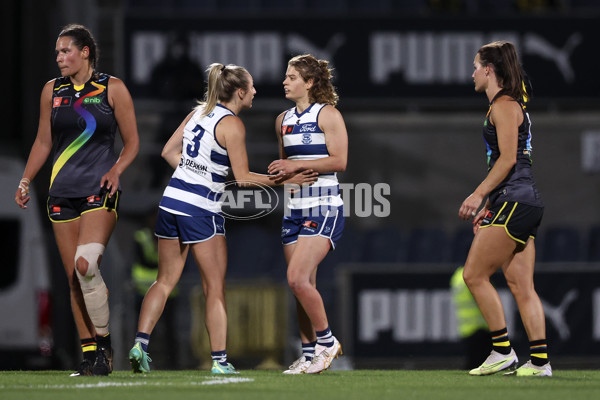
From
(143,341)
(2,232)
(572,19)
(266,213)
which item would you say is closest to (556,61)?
(572,19)

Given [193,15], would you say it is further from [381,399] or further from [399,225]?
[381,399]

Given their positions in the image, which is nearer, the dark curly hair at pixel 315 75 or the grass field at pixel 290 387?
the grass field at pixel 290 387

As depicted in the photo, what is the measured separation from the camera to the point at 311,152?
26.5ft

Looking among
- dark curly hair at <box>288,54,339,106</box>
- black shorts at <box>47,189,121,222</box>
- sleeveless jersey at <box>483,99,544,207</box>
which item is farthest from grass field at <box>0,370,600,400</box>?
dark curly hair at <box>288,54,339,106</box>

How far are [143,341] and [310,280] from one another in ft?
3.90

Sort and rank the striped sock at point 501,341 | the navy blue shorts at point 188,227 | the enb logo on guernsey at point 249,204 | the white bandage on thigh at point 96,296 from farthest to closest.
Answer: the enb logo on guernsey at point 249,204 < the navy blue shorts at point 188,227 < the striped sock at point 501,341 < the white bandage on thigh at point 96,296

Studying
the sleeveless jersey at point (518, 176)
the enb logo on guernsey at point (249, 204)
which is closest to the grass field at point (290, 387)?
the sleeveless jersey at point (518, 176)

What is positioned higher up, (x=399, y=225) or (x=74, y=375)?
(x=399, y=225)

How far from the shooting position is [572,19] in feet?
53.2

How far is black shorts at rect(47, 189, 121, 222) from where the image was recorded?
7.61 metres

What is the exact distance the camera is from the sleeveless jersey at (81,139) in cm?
762

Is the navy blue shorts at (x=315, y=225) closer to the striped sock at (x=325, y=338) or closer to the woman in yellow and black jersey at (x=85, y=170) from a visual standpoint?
the striped sock at (x=325, y=338)

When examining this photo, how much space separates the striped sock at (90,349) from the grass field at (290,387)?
0.19 meters

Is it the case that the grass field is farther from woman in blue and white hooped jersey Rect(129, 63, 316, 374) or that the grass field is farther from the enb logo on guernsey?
the enb logo on guernsey
